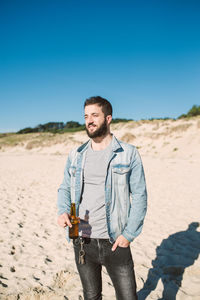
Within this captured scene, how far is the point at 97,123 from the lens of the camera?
2.24 m

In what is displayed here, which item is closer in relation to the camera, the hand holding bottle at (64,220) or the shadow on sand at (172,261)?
the hand holding bottle at (64,220)

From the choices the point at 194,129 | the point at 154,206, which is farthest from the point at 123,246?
the point at 194,129

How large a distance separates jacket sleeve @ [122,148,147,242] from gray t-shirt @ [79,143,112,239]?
0.26 metres

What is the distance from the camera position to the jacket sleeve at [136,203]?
2.08m

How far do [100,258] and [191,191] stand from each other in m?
9.09

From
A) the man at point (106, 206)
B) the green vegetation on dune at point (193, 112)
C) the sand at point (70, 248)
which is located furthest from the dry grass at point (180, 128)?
the man at point (106, 206)

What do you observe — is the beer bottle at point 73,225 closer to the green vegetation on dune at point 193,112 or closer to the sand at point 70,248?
the sand at point 70,248

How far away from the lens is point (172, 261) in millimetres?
4551

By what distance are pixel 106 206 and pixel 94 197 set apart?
17 centimetres

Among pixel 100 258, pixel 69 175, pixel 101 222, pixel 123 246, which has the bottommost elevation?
pixel 100 258

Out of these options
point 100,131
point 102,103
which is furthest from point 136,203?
point 102,103

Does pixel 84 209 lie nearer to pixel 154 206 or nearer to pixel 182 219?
pixel 182 219

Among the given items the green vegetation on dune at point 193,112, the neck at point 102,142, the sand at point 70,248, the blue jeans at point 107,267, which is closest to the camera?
the blue jeans at point 107,267

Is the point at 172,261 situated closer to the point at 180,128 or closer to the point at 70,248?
the point at 70,248
